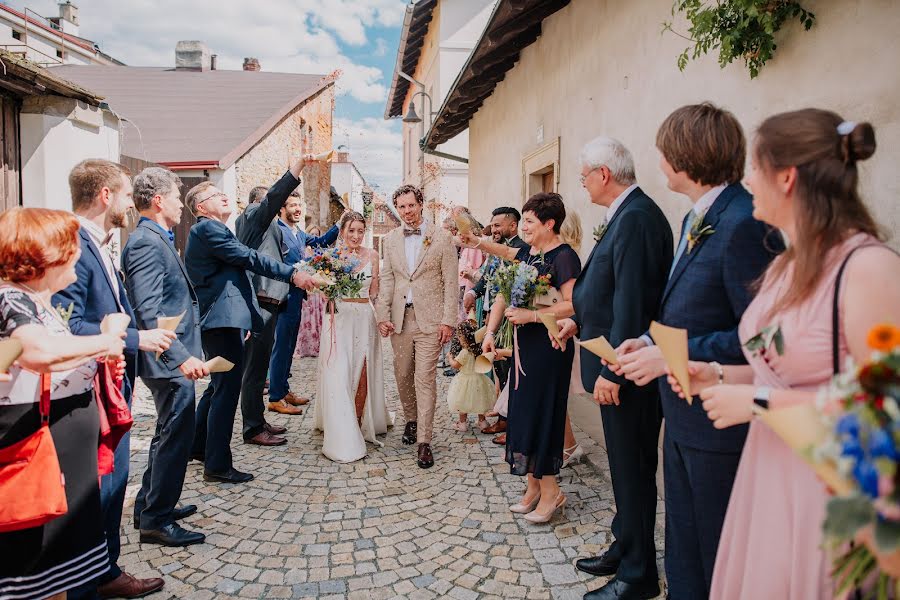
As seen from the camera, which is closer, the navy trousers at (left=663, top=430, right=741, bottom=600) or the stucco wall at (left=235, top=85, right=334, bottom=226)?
the navy trousers at (left=663, top=430, right=741, bottom=600)

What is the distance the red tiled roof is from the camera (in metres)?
14.3

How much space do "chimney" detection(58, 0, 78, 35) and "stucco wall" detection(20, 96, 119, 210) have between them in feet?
102

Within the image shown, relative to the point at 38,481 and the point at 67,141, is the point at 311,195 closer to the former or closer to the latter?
the point at 67,141

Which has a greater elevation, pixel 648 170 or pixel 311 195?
pixel 311 195

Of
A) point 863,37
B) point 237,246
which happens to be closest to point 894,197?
point 863,37

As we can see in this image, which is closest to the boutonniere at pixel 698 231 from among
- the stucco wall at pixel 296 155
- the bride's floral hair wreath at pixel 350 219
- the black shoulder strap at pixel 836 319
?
the black shoulder strap at pixel 836 319

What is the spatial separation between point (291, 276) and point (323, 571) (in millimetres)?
2467

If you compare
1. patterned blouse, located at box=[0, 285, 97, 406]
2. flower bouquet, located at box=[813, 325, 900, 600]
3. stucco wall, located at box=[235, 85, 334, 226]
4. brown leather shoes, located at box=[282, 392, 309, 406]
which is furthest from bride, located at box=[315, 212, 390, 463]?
stucco wall, located at box=[235, 85, 334, 226]

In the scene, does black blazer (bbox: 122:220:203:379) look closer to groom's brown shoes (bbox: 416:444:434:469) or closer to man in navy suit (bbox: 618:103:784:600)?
groom's brown shoes (bbox: 416:444:434:469)

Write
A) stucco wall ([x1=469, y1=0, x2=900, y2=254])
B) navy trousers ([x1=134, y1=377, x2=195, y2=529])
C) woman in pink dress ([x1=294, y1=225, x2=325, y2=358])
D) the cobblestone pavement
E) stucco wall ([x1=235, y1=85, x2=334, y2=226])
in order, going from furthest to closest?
stucco wall ([x1=235, y1=85, x2=334, y2=226]), woman in pink dress ([x1=294, y1=225, x2=325, y2=358]), navy trousers ([x1=134, y1=377, x2=195, y2=529]), the cobblestone pavement, stucco wall ([x1=469, y1=0, x2=900, y2=254])

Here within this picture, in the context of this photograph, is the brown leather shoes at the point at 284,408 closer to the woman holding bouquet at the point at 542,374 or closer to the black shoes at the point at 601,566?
the woman holding bouquet at the point at 542,374

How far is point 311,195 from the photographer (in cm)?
2078

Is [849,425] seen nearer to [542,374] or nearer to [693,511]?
[693,511]

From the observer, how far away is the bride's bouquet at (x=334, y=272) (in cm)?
507
